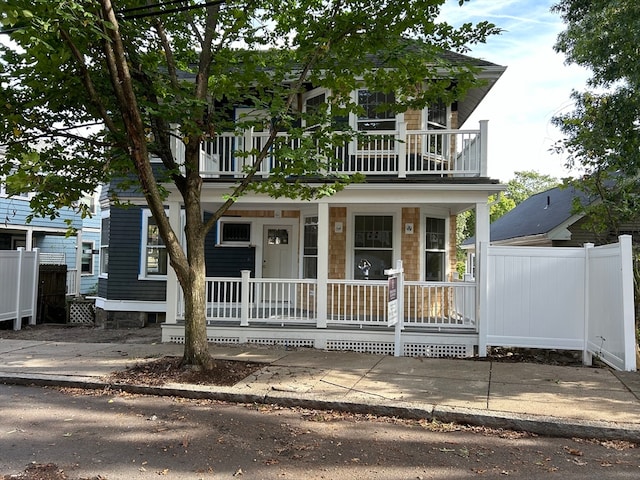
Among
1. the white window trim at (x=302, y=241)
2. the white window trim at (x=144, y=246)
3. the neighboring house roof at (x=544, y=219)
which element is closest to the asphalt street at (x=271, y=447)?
the white window trim at (x=302, y=241)

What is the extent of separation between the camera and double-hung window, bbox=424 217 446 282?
435 inches

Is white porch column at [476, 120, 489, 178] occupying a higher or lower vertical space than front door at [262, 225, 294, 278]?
higher

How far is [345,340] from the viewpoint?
9.18 m

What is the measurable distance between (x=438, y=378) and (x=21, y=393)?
18.5 ft

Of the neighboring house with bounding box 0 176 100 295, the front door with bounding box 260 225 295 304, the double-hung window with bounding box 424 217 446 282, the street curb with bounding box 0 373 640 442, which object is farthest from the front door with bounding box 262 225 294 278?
the neighboring house with bounding box 0 176 100 295

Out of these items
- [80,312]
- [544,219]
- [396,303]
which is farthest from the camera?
[544,219]

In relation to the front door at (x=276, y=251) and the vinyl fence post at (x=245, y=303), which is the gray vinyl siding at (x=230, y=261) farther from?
the vinyl fence post at (x=245, y=303)

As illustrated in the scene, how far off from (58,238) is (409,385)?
20.1 meters

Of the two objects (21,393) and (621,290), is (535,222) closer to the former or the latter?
(621,290)

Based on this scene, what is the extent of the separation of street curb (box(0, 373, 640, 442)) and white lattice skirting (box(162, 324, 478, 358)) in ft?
9.63

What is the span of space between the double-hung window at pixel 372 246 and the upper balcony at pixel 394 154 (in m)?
1.15

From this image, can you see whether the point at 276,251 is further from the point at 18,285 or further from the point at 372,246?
the point at 18,285

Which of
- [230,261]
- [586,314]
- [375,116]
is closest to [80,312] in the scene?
[230,261]

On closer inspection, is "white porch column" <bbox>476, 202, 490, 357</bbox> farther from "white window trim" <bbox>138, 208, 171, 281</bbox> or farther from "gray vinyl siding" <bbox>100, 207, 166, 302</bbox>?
"white window trim" <bbox>138, 208, 171, 281</bbox>
